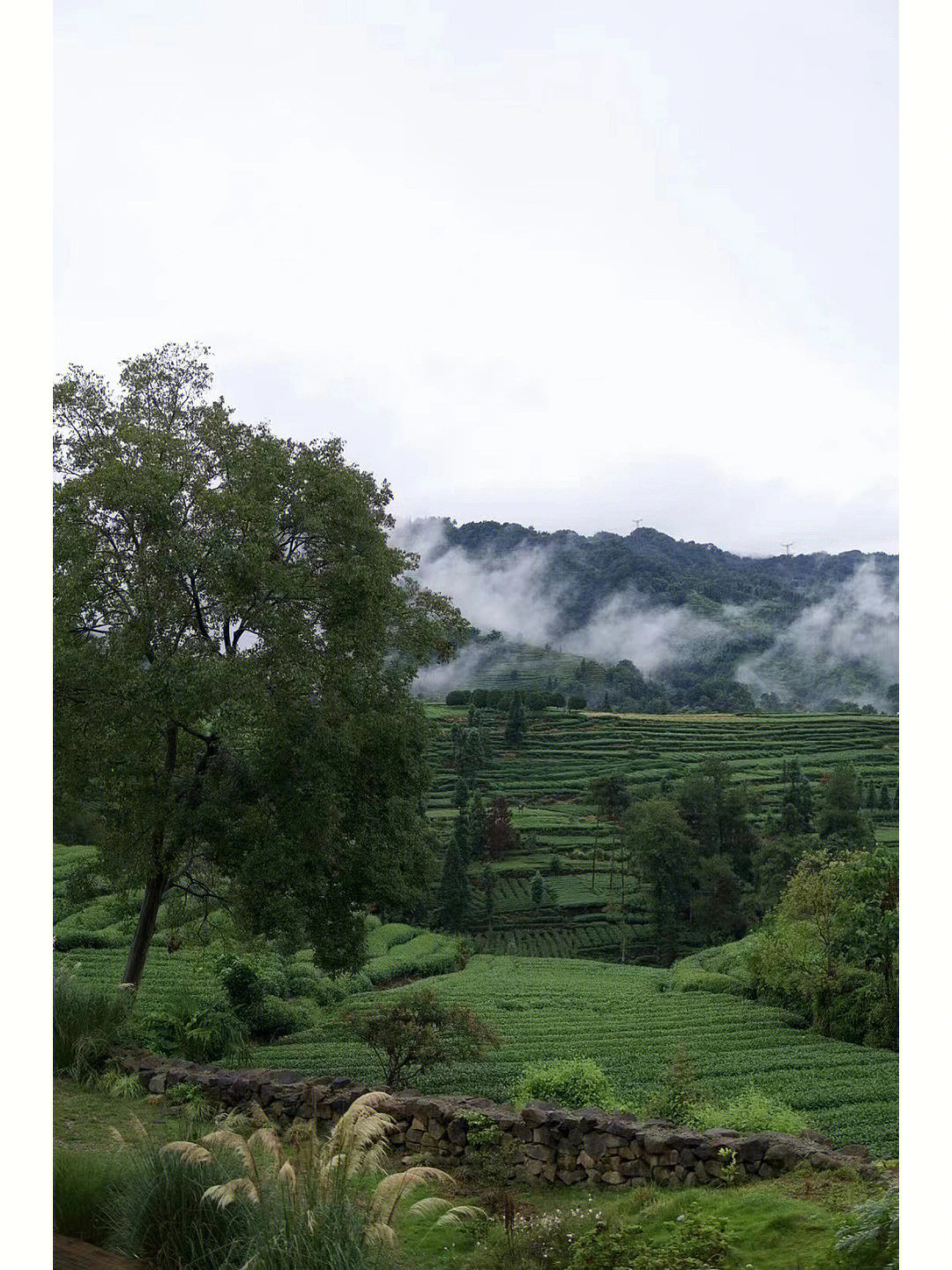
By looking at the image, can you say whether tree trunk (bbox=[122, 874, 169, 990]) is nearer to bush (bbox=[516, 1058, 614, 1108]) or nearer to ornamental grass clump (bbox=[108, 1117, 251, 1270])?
bush (bbox=[516, 1058, 614, 1108])

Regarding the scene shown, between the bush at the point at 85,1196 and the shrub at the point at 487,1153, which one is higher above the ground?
the bush at the point at 85,1196

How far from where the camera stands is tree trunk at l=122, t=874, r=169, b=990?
23.1 feet

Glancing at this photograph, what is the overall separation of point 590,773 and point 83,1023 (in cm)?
3450

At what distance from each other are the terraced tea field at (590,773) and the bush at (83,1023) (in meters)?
22.5

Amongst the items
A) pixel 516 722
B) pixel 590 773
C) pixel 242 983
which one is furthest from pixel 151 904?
pixel 516 722

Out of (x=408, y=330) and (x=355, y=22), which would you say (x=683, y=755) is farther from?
(x=355, y=22)

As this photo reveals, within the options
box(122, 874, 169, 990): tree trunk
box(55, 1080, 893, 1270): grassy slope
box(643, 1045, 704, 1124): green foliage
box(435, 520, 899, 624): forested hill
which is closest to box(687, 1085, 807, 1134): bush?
box(643, 1045, 704, 1124): green foliage

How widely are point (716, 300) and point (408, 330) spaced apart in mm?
22120

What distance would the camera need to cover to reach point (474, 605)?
46312 millimetres

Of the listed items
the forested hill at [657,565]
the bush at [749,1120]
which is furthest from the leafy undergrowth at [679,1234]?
the forested hill at [657,565]

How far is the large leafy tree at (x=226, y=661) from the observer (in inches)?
257

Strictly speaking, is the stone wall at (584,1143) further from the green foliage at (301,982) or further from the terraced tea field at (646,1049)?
the green foliage at (301,982)

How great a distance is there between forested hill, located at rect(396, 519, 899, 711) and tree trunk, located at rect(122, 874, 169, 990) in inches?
1270
